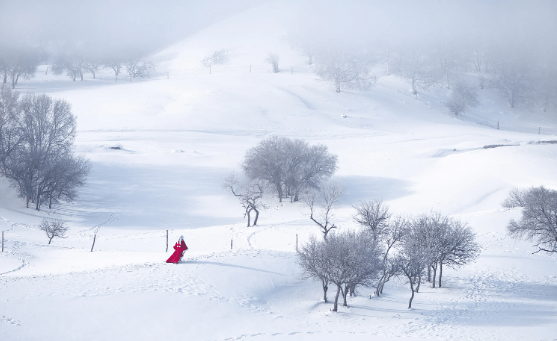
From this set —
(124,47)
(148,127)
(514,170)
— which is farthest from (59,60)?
(514,170)

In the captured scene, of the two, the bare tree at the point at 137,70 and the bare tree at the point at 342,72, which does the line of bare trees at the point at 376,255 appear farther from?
the bare tree at the point at 137,70

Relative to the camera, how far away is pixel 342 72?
83312 millimetres

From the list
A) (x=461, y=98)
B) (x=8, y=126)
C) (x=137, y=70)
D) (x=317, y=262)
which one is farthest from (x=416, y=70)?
(x=317, y=262)

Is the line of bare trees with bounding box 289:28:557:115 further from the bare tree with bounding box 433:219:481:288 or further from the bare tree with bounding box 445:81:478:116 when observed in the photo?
the bare tree with bounding box 433:219:481:288

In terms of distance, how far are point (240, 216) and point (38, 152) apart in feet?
61.1

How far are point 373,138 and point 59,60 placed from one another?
2801 inches

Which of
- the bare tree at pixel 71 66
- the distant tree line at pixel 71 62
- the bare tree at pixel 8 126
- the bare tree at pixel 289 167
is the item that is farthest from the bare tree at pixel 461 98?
the bare tree at pixel 71 66

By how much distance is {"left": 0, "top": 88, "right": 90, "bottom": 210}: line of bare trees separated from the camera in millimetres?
39844

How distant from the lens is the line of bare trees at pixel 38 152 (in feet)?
131

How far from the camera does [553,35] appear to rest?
127 meters

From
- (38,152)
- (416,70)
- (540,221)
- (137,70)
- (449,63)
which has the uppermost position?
→ (449,63)

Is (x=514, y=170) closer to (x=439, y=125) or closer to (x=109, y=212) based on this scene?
(x=439, y=125)

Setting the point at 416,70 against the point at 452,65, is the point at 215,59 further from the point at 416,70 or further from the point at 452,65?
the point at 452,65

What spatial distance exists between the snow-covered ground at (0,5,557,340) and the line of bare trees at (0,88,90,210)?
1.70 m
